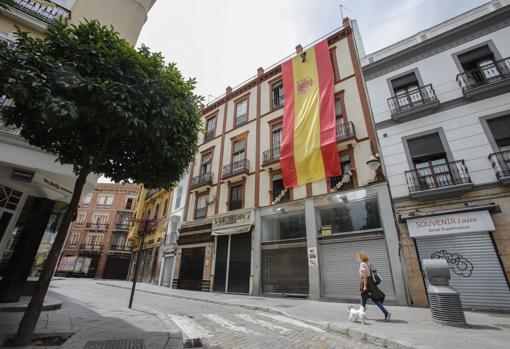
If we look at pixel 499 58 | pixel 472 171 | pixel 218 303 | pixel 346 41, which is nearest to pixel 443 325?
pixel 472 171

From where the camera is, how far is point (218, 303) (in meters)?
10.3

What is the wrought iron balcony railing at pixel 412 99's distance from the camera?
1126cm

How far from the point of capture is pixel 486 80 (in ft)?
33.3

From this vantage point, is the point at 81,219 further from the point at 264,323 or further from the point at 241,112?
the point at 264,323

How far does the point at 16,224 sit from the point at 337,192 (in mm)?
12355

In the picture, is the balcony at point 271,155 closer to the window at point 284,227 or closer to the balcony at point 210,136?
the window at point 284,227

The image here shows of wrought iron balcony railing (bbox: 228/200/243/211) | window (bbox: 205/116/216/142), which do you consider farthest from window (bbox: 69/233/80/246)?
wrought iron balcony railing (bbox: 228/200/243/211)

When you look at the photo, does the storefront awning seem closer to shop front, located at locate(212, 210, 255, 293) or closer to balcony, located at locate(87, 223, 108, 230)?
shop front, located at locate(212, 210, 255, 293)

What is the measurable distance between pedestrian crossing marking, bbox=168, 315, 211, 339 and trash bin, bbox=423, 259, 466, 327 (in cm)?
500

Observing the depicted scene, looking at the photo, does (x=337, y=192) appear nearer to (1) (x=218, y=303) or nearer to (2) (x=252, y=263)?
(2) (x=252, y=263)

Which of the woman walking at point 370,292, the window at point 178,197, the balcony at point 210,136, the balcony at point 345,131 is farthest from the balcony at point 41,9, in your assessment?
the window at point 178,197

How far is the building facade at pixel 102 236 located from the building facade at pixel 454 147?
35.5 m

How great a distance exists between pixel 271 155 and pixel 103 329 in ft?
41.3

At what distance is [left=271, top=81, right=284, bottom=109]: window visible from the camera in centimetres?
1783
